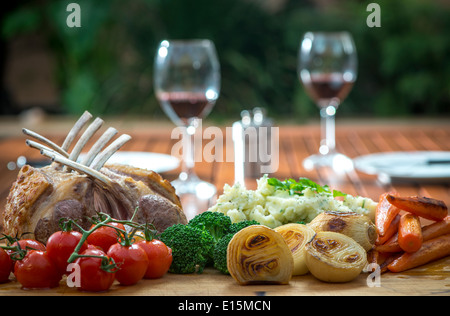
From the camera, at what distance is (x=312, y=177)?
282cm

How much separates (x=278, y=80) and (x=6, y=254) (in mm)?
5980

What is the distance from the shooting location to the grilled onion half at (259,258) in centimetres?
155

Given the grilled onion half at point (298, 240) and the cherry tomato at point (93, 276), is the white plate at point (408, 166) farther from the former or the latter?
the cherry tomato at point (93, 276)

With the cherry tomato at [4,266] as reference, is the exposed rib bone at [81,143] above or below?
above

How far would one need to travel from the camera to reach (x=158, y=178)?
6.57ft

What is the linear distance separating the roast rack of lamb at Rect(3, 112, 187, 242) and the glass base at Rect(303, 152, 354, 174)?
118 cm

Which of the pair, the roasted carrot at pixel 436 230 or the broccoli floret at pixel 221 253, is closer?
the broccoli floret at pixel 221 253

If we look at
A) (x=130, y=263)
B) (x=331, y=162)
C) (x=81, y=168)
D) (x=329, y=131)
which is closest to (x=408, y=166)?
(x=331, y=162)

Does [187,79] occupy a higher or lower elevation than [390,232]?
higher

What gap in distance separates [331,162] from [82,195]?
1.53 metres

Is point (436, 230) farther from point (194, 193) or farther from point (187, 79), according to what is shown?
point (187, 79)

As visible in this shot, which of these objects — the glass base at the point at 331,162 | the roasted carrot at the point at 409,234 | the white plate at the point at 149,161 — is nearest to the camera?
the roasted carrot at the point at 409,234

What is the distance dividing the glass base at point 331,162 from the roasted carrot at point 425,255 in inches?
45.3

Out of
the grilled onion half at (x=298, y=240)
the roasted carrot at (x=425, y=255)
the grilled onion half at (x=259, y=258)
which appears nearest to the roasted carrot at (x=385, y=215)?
the roasted carrot at (x=425, y=255)
